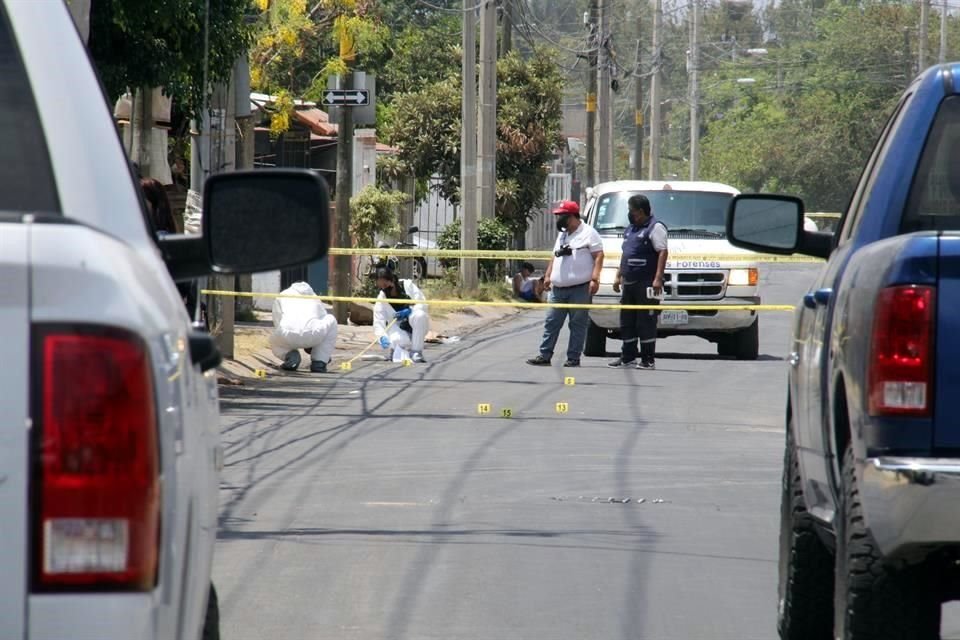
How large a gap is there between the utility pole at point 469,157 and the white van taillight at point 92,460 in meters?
26.6

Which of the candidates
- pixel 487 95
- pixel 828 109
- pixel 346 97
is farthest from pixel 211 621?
pixel 828 109

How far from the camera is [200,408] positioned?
3213 mm

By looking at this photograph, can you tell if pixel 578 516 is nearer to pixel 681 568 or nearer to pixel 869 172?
pixel 681 568

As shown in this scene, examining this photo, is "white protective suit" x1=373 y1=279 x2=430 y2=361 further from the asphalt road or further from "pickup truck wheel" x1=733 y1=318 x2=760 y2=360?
"pickup truck wheel" x1=733 y1=318 x2=760 y2=360

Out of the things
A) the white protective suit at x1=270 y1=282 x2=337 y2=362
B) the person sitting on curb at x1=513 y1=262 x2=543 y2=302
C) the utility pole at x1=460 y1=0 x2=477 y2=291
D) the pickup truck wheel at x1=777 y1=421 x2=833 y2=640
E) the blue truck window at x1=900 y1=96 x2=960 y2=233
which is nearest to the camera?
the blue truck window at x1=900 y1=96 x2=960 y2=233

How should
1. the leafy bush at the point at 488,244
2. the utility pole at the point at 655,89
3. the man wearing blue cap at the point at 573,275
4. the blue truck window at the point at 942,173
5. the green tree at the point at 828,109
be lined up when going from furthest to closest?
the green tree at the point at 828,109 < the utility pole at the point at 655,89 < the leafy bush at the point at 488,244 < the man wearing blue cap at the point at 573,275 < the blue truck window at the point at 942,173

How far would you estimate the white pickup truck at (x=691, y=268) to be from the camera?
63.6 feet

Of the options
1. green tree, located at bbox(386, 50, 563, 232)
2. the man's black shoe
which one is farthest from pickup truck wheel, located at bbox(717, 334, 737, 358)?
green tree, located at bbox(386, 50, 563, 232)

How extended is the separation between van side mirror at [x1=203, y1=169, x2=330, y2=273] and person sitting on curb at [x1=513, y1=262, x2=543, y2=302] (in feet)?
81.2

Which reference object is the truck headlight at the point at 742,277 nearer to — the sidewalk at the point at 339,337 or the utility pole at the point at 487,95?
the sidewalk at the point at 339,337

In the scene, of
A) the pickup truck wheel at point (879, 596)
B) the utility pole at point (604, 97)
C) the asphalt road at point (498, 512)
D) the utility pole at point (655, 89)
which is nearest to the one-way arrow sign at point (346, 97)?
the asphalt road at point (498, 512)

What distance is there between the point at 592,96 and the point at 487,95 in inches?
515

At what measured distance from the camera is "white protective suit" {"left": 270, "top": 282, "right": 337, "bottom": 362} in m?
17.0

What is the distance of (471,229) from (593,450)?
19.1 m
